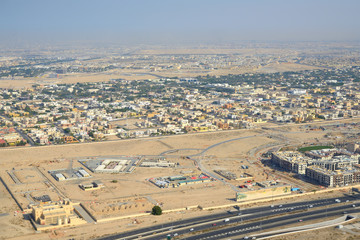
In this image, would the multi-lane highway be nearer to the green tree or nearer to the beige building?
the green tree

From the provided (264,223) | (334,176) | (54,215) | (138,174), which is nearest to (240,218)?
(264,223)

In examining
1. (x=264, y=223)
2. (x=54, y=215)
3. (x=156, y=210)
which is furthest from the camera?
(x=156, y=210)

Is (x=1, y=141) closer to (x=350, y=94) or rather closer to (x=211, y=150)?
(x=211, y=150)

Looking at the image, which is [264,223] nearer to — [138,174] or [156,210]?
[156,210]

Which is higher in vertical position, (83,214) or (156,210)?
(156,210)

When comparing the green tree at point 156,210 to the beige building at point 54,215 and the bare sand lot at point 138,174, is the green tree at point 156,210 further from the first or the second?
the beige building at point 54,215

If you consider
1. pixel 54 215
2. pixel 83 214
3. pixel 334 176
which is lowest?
pixel 83 214

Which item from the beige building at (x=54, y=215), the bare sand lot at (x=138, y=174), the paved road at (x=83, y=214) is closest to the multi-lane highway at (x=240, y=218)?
the bare sand lot at (x=138, y=174)

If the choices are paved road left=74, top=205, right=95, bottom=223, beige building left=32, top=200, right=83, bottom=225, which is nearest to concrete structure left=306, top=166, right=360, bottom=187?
paved road left=74, top=205, right=95, bottom=223
